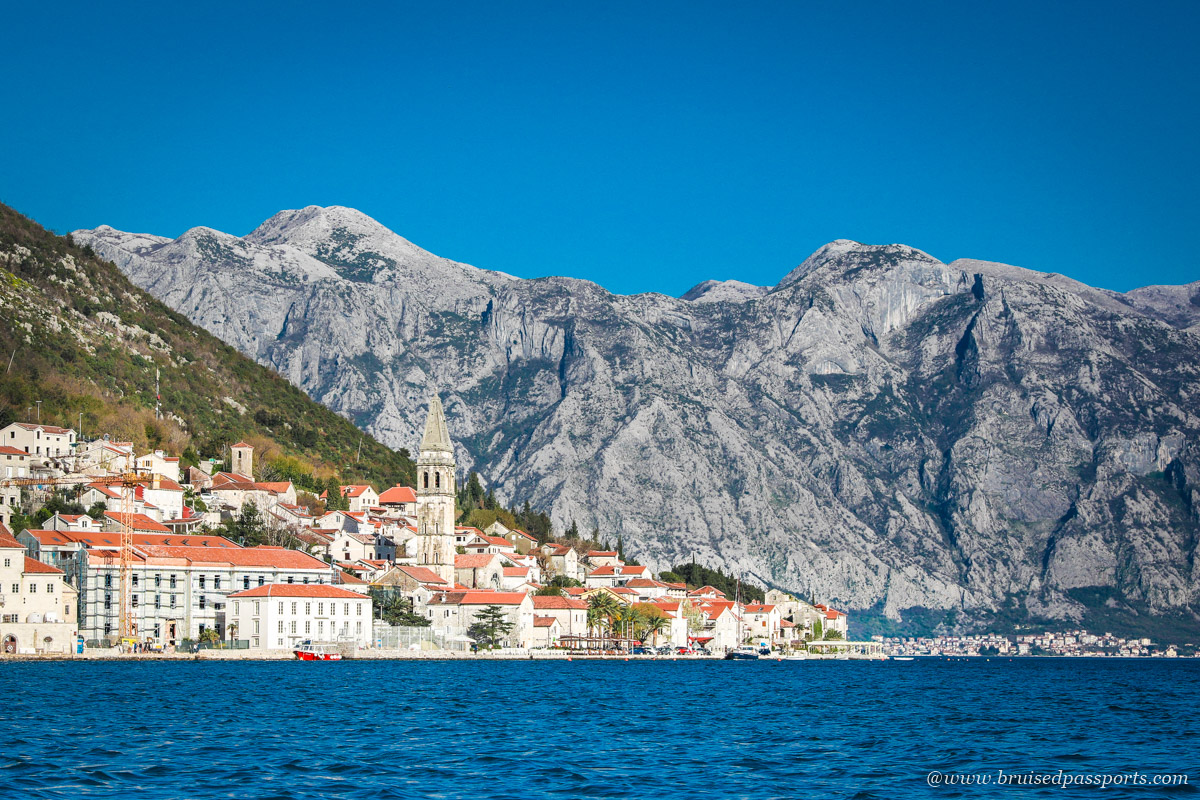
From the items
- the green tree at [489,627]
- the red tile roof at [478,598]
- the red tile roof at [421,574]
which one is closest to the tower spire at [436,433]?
the red tile roof at [421,574]

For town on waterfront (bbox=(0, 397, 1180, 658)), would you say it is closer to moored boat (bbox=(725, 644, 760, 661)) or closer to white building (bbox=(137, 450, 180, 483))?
white building (bbox=(137, 450, 180, 483))

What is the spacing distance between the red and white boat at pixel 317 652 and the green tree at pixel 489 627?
19568 millimetres

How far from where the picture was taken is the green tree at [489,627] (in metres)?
117

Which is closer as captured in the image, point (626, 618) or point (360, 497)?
point (626, 618)

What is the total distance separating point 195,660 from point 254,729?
160 ft

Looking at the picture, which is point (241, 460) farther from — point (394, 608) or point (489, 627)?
point (489, 627)

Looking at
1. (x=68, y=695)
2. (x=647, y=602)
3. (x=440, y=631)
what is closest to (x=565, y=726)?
(x=68, y=695)

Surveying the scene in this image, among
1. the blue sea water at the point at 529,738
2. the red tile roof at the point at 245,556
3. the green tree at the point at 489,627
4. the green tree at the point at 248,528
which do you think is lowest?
the blue sea water at the point at 529,738

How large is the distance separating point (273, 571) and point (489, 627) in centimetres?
2270

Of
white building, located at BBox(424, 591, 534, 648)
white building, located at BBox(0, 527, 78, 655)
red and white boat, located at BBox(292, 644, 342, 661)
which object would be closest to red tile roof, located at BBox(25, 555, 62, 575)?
white building, located at BBox(0, 527, 78, 655)

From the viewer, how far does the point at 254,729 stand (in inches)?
1773

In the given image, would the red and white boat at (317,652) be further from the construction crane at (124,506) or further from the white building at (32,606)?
the white building at (32,606)

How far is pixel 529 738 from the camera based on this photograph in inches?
1778

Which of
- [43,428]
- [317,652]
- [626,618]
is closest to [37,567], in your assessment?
[317,652]
